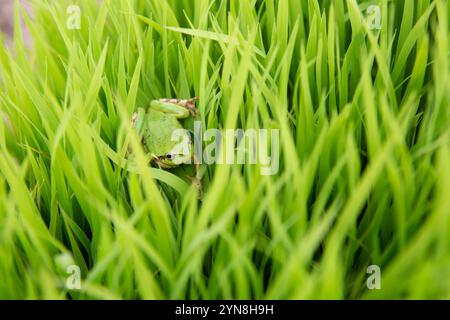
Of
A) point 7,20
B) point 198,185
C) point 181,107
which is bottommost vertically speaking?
point 198,185

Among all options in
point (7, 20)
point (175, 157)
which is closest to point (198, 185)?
point (175, 157)

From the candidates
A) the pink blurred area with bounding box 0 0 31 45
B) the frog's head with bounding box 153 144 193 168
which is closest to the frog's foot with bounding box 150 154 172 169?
the frog's head with bounding box 153 144 193 168

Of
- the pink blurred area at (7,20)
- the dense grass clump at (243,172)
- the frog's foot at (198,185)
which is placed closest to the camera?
the dense grass clump at (243,172)

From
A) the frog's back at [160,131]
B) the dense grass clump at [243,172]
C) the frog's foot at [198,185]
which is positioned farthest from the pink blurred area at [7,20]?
the frog's foot at [198,185]

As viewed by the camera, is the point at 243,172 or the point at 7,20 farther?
the point at 7,20

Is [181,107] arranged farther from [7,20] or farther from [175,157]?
[7,20]

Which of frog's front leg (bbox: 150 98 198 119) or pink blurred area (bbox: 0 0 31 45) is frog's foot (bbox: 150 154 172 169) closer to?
frog's front leg (bbox: 150 98 198 119)

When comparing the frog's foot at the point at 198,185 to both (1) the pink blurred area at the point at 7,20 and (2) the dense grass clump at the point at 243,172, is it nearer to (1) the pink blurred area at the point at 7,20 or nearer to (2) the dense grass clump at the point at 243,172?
(2) the dense grass clump at the point at 243,172
